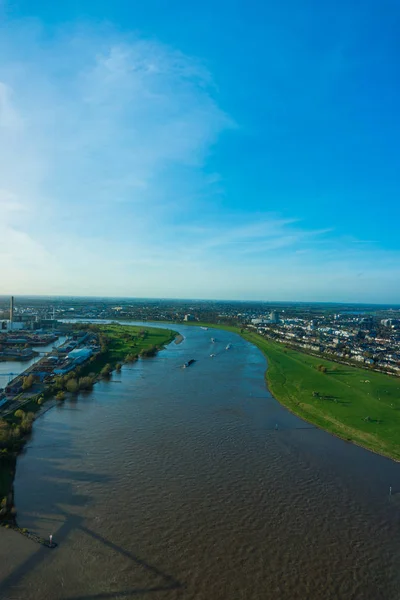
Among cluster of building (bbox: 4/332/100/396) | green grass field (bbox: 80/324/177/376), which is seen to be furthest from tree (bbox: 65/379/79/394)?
green grass field (bbox: 80/324/177/376)

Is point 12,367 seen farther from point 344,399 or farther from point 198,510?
point 344,399

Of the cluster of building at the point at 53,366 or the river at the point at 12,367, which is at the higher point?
the cluster of building at the point at 53,366

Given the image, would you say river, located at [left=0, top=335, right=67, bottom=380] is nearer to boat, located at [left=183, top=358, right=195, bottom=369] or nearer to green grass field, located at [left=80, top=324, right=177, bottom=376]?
green grass field, located at [left=80, top=324, right=177, bottom=376]

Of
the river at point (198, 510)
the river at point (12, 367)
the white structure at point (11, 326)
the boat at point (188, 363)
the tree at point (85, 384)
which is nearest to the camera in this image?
the river at point (198, 510)

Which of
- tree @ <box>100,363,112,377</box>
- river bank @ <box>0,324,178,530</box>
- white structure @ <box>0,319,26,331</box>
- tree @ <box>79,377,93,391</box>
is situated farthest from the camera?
white structure @ <box>0,319,26,331</box>

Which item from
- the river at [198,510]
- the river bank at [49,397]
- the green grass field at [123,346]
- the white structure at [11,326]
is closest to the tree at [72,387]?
the river bank at [49,397]

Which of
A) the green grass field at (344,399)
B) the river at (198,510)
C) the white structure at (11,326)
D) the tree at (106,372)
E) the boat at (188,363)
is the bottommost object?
the river at (198,510)

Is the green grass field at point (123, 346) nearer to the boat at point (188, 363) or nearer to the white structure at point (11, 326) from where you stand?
the boat at point (188, 363)

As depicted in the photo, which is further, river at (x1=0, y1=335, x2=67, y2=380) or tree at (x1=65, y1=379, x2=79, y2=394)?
river at (x1=0, y1=335, x2=67, y2=380)
